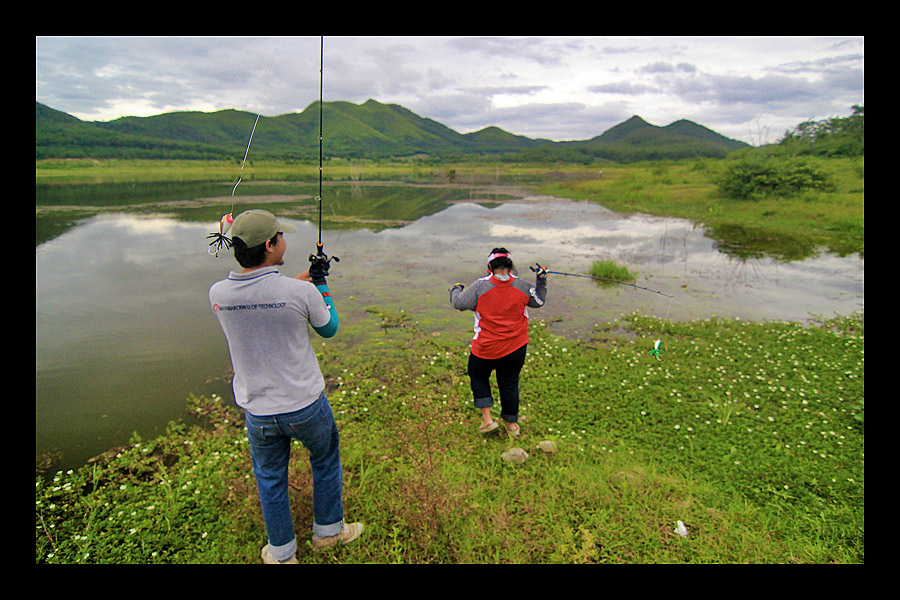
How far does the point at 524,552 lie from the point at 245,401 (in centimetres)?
240

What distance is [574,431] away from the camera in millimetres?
5355

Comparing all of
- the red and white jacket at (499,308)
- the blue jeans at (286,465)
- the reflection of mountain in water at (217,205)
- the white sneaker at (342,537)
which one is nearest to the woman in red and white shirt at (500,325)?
the red and white jacket at (499,308)

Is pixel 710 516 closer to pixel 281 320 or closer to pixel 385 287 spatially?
pixel 281 320

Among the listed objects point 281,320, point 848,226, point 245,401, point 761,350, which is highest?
point 848,226

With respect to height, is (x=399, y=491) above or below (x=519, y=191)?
below

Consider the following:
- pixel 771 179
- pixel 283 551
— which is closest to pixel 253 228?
pixel 283 551

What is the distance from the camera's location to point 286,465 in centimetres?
310

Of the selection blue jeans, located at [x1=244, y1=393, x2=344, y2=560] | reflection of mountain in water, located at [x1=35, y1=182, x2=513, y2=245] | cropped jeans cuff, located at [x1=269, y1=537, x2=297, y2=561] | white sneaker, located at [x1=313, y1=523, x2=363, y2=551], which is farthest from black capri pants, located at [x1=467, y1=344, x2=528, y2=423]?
reflection of mountain in water, located at [x1=35, y1=182, x2=513, y2=245]

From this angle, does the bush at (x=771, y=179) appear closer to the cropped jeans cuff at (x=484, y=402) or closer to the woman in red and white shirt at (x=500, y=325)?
the woman in red and white shirt at (x=500, y=325)

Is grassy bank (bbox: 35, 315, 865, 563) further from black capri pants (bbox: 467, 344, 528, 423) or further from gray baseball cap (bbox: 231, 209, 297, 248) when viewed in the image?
gray baseball cap (bbox: 231, 209, 297, 248)

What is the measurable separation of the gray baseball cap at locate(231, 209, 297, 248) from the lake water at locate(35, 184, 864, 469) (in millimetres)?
4017

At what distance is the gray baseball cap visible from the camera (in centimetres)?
265

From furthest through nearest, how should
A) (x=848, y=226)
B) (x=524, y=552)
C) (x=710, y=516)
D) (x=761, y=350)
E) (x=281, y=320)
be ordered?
(x=848, y=226)
(x=761, y=350)
(x=710, y=516)
(x=524, y=552)
(x=281, y=320)
